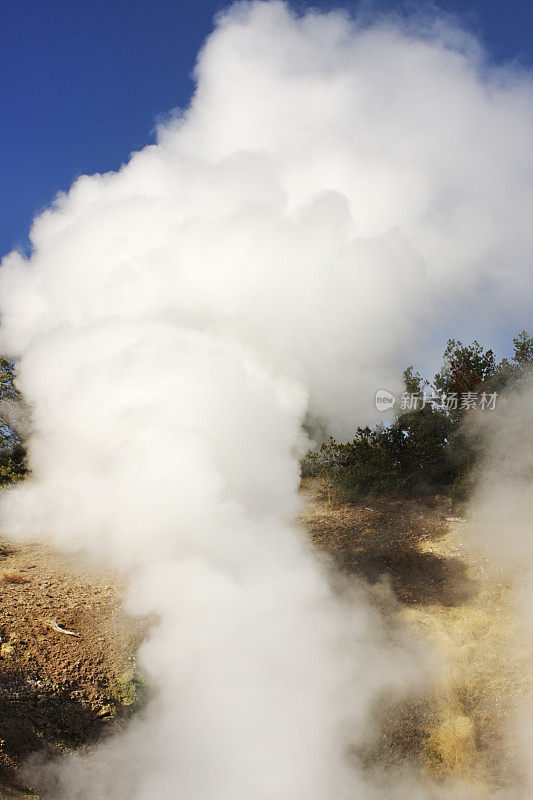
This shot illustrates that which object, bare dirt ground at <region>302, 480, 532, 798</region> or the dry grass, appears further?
the dry grass

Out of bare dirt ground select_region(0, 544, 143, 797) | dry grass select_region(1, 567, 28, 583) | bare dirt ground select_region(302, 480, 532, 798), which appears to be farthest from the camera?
dry grass select_region(1, 567, 28, 583)

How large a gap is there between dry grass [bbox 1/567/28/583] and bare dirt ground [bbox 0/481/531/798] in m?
0.03

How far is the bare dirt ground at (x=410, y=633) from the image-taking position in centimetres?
408

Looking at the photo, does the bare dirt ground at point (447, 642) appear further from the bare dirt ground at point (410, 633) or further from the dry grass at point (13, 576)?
the dry grass at point (13, 576)

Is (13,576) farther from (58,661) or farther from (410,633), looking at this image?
(410,633)

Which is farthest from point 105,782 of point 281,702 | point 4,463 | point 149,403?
point 4,463

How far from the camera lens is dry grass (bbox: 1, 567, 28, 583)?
22.7 feet

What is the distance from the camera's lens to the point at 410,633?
584 centimetres

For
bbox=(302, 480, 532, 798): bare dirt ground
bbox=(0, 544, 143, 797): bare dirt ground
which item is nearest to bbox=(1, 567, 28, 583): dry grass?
bbox=(0, 544, 143, 797): bare dirt ground

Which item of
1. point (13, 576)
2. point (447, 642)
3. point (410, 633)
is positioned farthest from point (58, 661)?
point (447, 642)

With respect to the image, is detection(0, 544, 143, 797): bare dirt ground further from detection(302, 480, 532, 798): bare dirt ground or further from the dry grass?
detection(302, 480, 532, 798): bare dirt ground

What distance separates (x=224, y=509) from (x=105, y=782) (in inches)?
137

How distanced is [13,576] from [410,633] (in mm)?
6058

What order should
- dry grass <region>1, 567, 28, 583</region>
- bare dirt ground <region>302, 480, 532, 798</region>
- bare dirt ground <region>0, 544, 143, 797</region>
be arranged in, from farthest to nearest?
1. dry grass <region>1, 567, 28, 583</region>
2. bare dirt ground <region>0, 544, 143, 797</region>
3. bare dirt ground <region>302, 480, 532, 798</region>
